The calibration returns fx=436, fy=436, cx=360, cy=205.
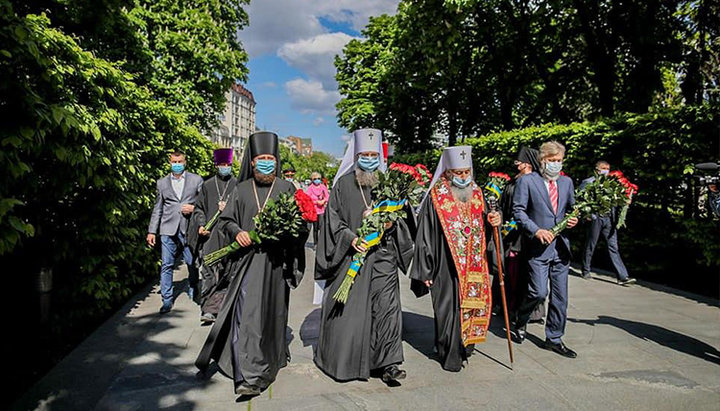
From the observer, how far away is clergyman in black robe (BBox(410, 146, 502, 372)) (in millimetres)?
4676

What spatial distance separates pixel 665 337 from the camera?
18.3ft

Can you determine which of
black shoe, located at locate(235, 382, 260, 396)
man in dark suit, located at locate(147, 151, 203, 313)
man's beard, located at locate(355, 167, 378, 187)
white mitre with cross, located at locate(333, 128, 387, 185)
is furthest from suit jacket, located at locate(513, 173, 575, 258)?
man in dark suit, located at locate(147, 151, 203, 313)

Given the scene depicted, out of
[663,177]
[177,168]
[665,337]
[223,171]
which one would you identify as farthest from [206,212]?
[663,177]

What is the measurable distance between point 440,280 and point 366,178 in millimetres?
1385

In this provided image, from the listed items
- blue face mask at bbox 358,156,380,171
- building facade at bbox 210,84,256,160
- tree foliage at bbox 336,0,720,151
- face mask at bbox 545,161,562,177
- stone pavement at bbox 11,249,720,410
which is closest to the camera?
stone pavement at bbox 11,249,720,410

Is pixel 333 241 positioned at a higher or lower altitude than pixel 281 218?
lower

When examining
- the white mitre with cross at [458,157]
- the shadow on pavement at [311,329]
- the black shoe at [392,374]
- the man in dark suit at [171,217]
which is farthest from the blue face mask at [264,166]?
the man in dark suit at [171,217]

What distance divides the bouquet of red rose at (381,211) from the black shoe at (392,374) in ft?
2.56

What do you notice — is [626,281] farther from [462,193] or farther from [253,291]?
[253,291]

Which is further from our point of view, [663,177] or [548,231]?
[663,177]

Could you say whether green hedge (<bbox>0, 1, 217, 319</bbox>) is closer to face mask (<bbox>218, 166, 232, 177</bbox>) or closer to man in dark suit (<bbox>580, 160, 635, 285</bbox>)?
face mask (<bbox>218, 166, 232, 177</bbox>)

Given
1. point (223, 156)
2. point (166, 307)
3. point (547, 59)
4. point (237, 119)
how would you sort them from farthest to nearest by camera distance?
1. point (237, 119)
2. point (547, 59)
3. point (223, 156)
4. point (166, 307)

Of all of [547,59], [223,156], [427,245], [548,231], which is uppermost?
[547,59]

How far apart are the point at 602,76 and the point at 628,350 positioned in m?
12.1
